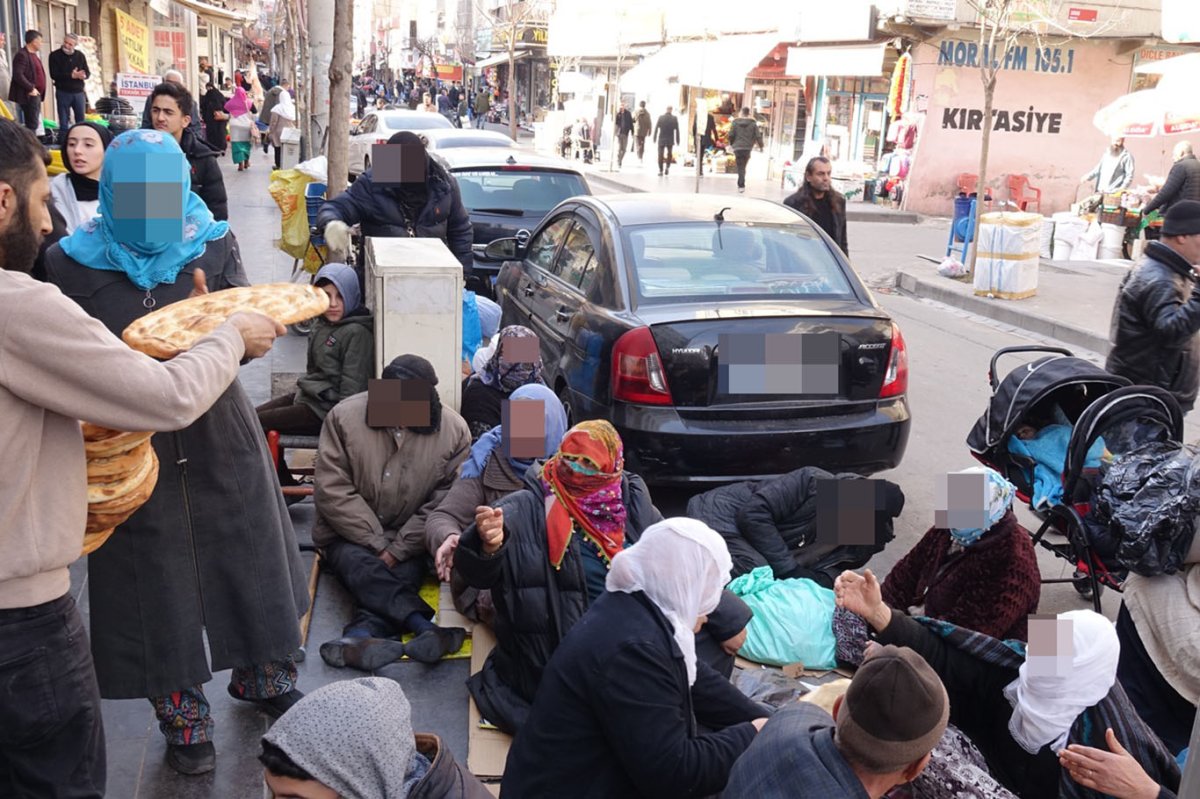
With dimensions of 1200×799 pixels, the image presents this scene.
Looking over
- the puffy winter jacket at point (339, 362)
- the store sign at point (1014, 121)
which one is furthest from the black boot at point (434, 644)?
the store sign at point (1014, 121)

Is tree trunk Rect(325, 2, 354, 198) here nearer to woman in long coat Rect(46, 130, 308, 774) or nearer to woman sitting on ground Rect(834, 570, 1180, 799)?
woman in long coat Rect(46, 130, 308, 774)

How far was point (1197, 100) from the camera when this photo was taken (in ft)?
52.9

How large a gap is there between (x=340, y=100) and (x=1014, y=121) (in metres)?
17.5

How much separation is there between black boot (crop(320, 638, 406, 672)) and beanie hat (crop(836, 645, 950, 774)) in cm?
239

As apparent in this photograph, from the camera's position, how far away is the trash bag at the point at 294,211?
10.1 metres

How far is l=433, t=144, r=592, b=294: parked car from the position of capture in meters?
10.6

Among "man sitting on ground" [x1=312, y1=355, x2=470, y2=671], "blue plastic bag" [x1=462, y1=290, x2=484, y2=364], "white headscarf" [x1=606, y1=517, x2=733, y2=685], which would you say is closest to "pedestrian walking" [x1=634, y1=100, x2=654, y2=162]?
"blue plastic bag" [x1=462, y1=290, x2=484, y2=364]

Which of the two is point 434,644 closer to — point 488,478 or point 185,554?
point 488,478

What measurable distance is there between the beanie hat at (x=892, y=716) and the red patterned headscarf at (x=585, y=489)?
1.41m

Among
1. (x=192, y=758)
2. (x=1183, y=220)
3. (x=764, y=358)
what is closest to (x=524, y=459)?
(x=764, y=358)

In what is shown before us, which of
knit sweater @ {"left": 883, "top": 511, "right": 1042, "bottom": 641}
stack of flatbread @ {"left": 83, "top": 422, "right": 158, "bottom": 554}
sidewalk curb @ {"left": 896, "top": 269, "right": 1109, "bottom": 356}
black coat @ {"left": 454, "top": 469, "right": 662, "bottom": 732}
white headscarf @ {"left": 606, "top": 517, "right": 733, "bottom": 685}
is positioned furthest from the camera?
sidewalk curb @ {"left": 896, "top": 269, "right": 1109, "bottom": 356}

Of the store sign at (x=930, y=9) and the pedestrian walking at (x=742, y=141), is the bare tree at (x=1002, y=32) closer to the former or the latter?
the store sign at (x=930, y=9)

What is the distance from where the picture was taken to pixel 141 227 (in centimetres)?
329

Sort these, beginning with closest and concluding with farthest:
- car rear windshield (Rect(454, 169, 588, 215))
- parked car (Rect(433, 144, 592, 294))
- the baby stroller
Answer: the baby stroller < parked car (Rect(433, 144, 592, 294)) < car rear windshield (Rect(454, 169, 588, 215))
